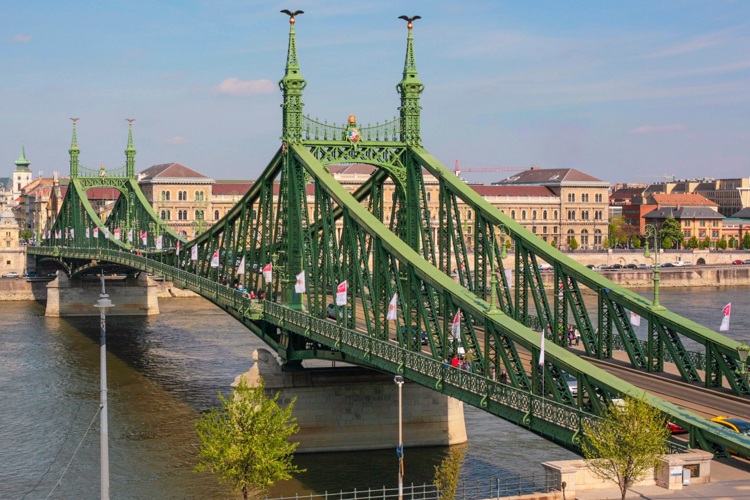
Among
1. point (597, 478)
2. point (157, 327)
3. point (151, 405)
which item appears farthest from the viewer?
point (157, 327)

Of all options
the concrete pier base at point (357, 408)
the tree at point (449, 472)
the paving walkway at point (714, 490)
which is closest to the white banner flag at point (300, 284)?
the concrete pier base at point (357, 408)

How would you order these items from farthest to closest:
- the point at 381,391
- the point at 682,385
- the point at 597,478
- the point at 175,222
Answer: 1. the point at 175,222
2. the point at 381,391
3. the point at 682,385
4. the point at 597,478

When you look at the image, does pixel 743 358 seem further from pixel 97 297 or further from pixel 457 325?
pixel 97 297

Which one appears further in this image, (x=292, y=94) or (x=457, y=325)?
(x=292, y=94)

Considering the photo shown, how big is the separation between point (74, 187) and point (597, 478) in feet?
376

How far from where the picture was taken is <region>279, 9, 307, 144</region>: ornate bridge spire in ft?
227

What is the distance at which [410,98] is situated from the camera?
6800cm

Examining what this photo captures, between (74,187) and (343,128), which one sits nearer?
(343,128)

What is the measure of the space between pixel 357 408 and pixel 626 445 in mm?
26505

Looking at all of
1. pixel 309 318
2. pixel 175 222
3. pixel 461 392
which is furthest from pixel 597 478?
pixel 175 222

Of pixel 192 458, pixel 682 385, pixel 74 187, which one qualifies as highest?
pixel 74 187

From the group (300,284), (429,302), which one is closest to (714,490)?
(429,302)

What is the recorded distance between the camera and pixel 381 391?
2574 inches

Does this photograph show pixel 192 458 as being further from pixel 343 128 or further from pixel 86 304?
pixel 86 304
